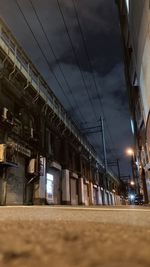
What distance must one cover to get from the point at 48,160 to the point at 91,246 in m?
13.2

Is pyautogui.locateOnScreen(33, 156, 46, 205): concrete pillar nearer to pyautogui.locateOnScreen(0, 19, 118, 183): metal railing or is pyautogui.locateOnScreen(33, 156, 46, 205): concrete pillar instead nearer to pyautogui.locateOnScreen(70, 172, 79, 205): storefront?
pyautogui.locateOnScreen(0, 19, 118, 183): metal railing

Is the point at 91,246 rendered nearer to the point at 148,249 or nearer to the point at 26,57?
the point at 148,249

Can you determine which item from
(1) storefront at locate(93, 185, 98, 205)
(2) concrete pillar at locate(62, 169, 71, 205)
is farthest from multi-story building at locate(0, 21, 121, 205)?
(1) storefront at locate(93, 185, 98, 205)

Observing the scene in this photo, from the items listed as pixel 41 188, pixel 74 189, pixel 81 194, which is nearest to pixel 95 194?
pixel 81 194

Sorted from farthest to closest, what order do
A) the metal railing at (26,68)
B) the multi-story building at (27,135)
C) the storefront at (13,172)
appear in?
the metal railing at (26,68)
the multi-story building at (27,135)
the storefront at (13,172)

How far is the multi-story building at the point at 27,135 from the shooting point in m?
9.88

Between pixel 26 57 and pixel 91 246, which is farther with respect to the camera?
pixel 26 57

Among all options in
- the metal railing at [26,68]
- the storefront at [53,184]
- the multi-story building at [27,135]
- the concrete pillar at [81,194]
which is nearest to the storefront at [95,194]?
the concrete pillar at [81,194]

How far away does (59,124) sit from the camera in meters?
16.9

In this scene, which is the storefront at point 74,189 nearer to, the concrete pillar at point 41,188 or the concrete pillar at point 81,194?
the concrete pillar at point 81,194

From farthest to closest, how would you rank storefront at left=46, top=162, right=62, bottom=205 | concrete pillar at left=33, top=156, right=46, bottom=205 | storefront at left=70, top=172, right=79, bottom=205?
storefront at left=70, top=172, right=79, bottom=205 < storefront at left=46, top=162, right=62, bottom=205 < concrete pillar at left=33, top=156, right=46, bottom=205

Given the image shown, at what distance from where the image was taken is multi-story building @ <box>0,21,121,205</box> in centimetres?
988

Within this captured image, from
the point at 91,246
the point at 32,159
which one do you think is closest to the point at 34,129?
the point at 32,159

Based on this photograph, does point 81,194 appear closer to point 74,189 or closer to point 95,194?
point 74,189
